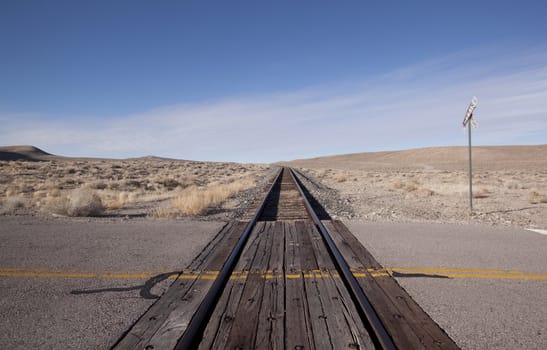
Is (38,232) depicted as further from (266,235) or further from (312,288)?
(312,288)

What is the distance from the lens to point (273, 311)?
11.7 ft

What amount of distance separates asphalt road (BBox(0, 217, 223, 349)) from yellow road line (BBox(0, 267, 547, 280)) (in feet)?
0.10

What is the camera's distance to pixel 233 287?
13.7 feet

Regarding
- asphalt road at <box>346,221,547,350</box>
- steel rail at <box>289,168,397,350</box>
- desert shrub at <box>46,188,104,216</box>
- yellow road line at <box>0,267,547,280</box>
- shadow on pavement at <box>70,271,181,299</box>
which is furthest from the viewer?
desert shrub at <box>46,188,104,216</box>

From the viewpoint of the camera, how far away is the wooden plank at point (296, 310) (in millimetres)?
3029

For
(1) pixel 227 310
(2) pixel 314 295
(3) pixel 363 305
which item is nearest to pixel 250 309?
(1) pixel 227 310

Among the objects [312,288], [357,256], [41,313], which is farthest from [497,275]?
[41,313]

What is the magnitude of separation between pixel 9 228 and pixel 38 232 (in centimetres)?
93

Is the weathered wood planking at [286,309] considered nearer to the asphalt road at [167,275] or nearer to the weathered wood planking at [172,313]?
the weathered wood planking at [172,313]

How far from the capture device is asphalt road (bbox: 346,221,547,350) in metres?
3.27

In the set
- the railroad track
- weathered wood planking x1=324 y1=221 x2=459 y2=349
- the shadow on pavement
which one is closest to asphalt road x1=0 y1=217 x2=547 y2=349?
the shadow on pavement

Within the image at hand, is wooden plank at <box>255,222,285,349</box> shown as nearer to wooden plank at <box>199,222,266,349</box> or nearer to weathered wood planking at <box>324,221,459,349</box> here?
wooden plank at <box>199,222,266,349</box>

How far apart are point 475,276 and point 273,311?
2849mm

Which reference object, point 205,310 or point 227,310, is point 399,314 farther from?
point 205,310
